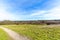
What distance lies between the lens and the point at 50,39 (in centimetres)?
2159

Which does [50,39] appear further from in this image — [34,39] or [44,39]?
[34,39]

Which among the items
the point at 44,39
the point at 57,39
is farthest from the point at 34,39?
the point at 57,39

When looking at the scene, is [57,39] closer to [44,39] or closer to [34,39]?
[44,39]

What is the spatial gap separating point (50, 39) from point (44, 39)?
107cm

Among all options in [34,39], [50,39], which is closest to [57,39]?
[50,39]

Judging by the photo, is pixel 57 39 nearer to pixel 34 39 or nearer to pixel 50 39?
pixel 50 39

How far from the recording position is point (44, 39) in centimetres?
2152

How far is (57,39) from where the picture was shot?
71.4 ft

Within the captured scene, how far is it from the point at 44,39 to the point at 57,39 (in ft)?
7.73

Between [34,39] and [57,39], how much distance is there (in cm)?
419

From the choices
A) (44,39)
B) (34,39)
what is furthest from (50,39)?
(34,39)

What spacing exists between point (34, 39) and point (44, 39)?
1847 millimetres

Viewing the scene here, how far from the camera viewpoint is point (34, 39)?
21.0 metres
